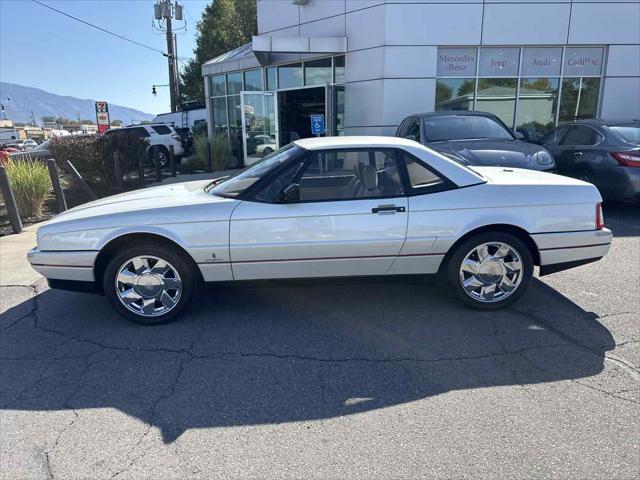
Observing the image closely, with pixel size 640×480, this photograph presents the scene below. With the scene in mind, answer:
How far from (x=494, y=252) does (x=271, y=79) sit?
13.1m

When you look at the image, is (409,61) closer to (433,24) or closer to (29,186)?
(433,24)

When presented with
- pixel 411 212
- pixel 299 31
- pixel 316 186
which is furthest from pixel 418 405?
pixel 299 31

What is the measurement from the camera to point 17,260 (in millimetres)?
6043

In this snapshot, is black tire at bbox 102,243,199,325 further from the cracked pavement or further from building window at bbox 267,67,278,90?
building window at bbox 267,67,278,90

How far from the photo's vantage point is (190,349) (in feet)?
11.7

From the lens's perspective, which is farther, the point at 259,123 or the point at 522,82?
the point at 259,123

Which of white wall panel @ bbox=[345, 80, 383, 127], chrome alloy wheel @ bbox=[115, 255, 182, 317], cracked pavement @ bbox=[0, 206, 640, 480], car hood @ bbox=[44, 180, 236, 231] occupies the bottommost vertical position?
cracked pavement @ bbox=[0, 206, 640, 480]

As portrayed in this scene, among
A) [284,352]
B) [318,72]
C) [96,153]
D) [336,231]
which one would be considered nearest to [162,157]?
[96,153]

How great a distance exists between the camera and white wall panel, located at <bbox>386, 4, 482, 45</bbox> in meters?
11.5

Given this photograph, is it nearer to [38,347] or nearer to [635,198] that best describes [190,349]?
[38,347]

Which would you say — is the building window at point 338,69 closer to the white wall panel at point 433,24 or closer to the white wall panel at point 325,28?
the white wall panel at point 325,28

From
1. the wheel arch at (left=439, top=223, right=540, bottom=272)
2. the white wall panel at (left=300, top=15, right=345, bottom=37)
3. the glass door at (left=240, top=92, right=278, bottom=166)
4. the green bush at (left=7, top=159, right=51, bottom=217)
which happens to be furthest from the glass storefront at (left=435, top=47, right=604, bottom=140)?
the green bush at (left=7, top=159, right=51, bottom=217)

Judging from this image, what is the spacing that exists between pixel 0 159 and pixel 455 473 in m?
10.7

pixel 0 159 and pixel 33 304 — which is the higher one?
pixel 0 159
